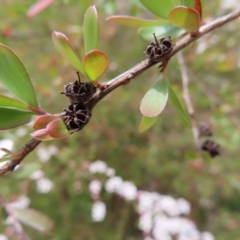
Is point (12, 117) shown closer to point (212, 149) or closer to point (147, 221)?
point (212, 149)

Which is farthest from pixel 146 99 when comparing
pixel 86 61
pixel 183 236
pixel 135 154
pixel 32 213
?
pixel 135 154

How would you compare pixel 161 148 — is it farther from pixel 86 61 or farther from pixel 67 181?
pixel 86 61

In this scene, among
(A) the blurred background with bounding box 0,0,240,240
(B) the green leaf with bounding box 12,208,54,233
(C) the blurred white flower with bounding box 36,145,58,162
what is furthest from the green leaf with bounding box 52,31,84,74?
(C) the blurred white flower with bounding box 36,145,58,162

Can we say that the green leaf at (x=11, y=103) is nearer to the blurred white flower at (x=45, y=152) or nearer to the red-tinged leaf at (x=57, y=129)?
the red-tinged leaf at (x=57, y=129)

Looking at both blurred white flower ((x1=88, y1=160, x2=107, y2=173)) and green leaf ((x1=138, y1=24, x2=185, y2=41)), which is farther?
blurred white flower ((x1=88, y1=160, x2=107, y2=173))

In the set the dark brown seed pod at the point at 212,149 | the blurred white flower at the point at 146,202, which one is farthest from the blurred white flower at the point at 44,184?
the dark brown seed pod at the point at 212,149

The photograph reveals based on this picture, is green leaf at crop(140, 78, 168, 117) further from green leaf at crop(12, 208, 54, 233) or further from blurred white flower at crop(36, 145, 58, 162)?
blurred white flower at crop(36, 145, 58, 162)

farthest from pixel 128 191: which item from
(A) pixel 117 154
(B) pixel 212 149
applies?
(B) pixel 212 149
